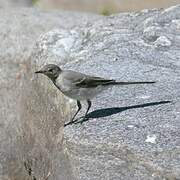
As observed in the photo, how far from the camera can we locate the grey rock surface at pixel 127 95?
7.66 m

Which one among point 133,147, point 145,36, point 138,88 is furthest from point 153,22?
point 133,147

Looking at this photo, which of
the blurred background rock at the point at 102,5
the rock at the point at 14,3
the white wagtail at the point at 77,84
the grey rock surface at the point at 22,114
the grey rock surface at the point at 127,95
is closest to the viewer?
the grey rock surface at the point at 127,95

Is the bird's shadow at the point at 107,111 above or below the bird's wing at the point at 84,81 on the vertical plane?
below

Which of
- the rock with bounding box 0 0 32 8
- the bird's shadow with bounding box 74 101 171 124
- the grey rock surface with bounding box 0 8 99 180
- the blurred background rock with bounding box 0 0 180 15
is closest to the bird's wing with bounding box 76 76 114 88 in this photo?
the bird's shadow with bounding box 74 101 171 124

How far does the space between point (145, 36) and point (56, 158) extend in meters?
3.00

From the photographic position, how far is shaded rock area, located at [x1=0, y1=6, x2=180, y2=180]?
7.78 m

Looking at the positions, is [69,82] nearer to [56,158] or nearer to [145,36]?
[56,158]

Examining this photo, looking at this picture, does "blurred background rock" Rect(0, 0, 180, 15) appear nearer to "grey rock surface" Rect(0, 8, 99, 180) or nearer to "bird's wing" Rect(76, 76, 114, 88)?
"grey rock surface" Rect(0, 8, 99, 180)

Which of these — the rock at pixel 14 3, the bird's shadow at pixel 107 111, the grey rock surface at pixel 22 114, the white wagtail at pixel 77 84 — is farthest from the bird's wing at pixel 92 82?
the rock at pixel 14 3

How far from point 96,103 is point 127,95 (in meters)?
0.43

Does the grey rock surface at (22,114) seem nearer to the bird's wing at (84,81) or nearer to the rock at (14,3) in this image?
the bird's wing at (84,81)

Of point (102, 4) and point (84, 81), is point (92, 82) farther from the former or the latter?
point (102, 4)

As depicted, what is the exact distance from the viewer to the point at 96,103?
9.21 m

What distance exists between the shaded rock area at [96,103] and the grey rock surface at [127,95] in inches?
0.4
